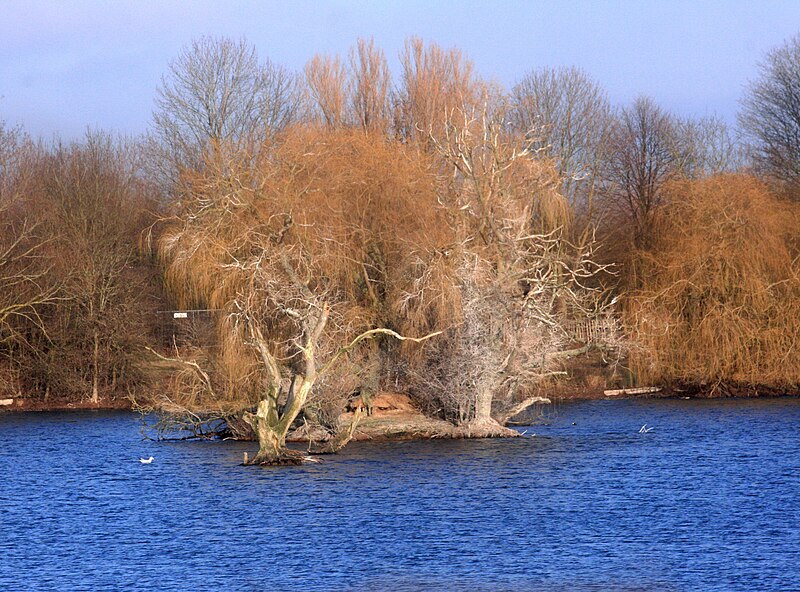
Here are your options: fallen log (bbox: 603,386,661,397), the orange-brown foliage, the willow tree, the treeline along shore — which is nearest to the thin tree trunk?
the treeline along shore

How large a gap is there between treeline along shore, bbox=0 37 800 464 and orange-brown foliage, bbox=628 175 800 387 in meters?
0.10

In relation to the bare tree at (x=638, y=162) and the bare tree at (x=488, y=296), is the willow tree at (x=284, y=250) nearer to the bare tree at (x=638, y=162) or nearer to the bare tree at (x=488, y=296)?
the bare tree at (x=488, y=296)

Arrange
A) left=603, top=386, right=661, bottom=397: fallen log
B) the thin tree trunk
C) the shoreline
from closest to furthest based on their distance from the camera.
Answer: the shoreline, left=603, top=386, right=661, bottom=397: fallen log, the thin tree trunk

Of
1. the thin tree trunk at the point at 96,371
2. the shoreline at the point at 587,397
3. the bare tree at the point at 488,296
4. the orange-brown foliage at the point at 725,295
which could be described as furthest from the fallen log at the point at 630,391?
the thin tree trunk at the point at 96,371

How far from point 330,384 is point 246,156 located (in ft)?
30.3

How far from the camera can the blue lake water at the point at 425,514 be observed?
18953 mm

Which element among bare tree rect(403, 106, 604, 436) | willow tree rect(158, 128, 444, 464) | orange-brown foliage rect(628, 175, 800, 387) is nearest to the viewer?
bare tree rect(403, 106, 604, 436)

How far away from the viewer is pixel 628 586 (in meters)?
17.7

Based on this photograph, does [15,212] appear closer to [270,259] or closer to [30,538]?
[270,259]

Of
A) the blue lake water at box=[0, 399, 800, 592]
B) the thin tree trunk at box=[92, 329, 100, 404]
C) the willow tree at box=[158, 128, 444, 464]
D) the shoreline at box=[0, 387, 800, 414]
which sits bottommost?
the blue lake water at box=[0, 399, 800, 592]

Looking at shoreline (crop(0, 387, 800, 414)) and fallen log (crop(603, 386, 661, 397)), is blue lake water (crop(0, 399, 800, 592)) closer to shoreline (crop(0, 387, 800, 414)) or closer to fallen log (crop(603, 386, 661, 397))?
shoreline (crop(0, 387, 800, 414))

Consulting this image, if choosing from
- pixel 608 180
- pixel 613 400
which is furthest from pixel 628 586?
pixel 608 180

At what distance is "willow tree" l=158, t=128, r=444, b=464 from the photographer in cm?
3669

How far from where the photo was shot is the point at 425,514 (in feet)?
79.9
